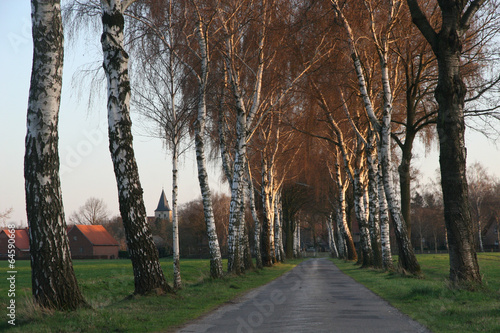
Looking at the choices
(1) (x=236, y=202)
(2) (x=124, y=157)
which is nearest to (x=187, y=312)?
(2) (x=124, y=157)

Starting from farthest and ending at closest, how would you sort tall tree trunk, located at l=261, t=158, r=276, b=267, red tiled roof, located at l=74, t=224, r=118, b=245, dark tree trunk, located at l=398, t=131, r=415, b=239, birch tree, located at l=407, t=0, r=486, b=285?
red tiled roof, located at l=74, t=224, r=118, b=245
tall tree trunk, located at l=261, t=158, r=276, b=267
dark tree trunk, located at l=398, t=131, r=415, b=239
birch tree, located at l=407, t=0, r=486, b=285

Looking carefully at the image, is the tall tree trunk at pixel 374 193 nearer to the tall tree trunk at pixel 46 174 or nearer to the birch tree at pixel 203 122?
the birch tree at pixel 203 122

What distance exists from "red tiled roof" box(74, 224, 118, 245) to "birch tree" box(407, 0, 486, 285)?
279ft

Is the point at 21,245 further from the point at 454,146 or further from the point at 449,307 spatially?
the point at 449,307

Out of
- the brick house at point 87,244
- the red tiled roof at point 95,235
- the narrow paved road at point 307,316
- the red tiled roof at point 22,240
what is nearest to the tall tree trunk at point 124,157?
the narrow paved road at point 307,316

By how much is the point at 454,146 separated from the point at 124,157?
25.7ft

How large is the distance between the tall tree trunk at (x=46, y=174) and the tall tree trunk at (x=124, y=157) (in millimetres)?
2586

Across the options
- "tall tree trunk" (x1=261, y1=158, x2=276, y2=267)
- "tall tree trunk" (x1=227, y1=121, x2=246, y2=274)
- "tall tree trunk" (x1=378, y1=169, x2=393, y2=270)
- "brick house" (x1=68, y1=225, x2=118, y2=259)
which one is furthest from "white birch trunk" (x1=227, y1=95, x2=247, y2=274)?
"brick house" (x1=68, y1=225, x2=118, y2=259)

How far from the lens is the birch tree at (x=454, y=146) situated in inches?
491

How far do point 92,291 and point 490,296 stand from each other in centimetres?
1331

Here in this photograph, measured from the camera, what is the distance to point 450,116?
1267 centimetres

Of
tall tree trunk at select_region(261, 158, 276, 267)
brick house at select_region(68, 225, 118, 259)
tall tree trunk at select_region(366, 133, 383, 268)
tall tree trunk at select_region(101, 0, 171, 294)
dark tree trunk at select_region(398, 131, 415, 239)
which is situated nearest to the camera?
tall tree trunk at select_region(101, 0, 171, 294)

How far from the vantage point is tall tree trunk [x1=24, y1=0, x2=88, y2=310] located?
29.6 ft

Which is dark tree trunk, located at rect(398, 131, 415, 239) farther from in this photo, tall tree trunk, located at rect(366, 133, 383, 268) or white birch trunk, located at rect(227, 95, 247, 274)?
white birch trunk, located at rect(227, 95, 247, 274)
